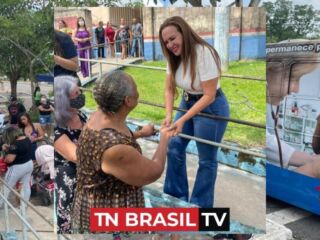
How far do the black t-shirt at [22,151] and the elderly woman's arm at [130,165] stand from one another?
1.70m

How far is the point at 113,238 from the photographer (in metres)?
2.54

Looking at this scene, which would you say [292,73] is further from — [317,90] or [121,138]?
[121,138]

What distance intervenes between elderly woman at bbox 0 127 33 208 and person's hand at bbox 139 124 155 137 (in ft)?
4.79

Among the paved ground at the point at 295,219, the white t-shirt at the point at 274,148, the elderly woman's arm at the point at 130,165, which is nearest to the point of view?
the elderly woman's arm at the point at 130,165

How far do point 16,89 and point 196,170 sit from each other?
1.78 meters

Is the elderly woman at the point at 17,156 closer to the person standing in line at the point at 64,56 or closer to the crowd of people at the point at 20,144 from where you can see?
the crowd of people at the point at 20,144

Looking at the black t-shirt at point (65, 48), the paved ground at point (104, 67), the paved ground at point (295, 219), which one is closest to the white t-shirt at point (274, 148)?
the paved ground at point (295, 219)

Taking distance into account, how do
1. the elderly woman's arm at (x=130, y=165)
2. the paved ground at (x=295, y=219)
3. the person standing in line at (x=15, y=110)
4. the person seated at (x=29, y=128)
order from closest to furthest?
the elderly woman's arm at (x=130, y=165), the person seated at (x=29, y=128), the person standing in line at (x=15, y=110), the paved ground at (x=295, y=219)

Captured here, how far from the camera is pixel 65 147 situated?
234cm

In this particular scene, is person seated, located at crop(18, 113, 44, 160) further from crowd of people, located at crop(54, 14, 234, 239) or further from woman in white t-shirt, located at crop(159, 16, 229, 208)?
woman in white t-shirt, located at crop(159, 16, 229, 208)

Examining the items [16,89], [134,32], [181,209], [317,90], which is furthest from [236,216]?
[16,89]

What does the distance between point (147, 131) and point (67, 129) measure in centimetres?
42

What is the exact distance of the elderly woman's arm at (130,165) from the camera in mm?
1846

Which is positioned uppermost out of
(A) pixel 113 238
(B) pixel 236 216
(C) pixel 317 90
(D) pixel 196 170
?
(C) pixel 317 90
